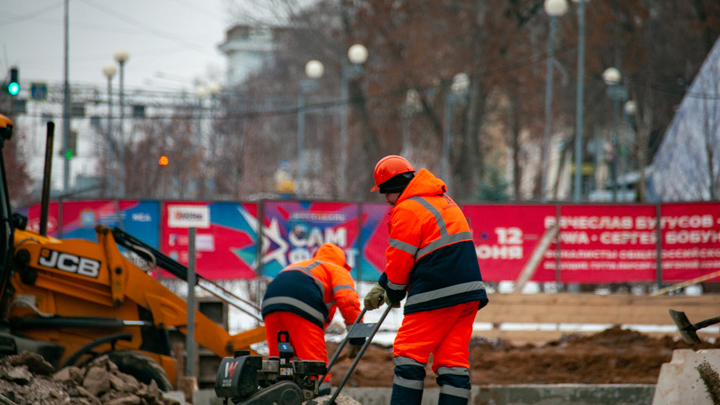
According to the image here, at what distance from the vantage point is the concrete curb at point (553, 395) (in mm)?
6902

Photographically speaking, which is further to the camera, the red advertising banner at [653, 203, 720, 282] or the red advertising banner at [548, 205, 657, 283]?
the red advertising banner at [548, 205, 657, 283]

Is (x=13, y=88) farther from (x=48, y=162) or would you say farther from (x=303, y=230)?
(x=303, y=230)

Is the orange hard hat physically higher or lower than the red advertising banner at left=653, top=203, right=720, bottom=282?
higher

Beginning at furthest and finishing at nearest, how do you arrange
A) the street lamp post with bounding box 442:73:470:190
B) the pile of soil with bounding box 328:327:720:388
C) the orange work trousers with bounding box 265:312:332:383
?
the street lamp post with bounding box 442:73:470:190 < the pile of soil with bounding box 328:327:720:388 < the orange work trousers with bounding box 265:312:332:383

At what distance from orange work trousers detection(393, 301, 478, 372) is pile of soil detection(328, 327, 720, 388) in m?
2.98

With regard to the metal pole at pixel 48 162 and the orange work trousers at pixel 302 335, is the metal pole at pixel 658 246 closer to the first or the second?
the orange work trousers at pixel 302 335

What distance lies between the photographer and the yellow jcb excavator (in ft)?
22.4

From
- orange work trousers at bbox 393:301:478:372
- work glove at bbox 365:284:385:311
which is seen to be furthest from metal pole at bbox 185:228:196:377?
orange work trousers at bbox 393:301:478:372

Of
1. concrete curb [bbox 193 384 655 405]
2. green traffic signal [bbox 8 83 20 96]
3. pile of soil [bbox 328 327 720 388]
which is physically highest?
green traffic signal [bbox 8 83 20 96]

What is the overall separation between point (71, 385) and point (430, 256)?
10.6 feet

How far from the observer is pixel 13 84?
9.39 metres

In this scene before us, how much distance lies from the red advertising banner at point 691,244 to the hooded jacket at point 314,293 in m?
9.99

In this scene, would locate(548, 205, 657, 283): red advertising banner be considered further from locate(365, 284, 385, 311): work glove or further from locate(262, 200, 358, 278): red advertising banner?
locate(365, 284, 385, 311): work glove

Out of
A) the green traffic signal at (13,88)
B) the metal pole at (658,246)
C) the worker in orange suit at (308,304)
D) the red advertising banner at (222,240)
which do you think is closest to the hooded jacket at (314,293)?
the worker in orange suit at (308,304)
